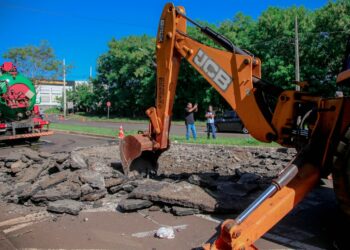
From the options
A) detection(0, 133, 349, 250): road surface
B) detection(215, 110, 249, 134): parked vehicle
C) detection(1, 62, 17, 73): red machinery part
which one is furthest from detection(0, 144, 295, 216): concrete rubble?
detection(215, 110, 249, 134): parked vehicle

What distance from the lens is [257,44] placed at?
36.8 m

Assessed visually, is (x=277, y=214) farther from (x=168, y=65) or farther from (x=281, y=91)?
(x=168, y=65)

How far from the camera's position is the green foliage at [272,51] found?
31016 millimetres

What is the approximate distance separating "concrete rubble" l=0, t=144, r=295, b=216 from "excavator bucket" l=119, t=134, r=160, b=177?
0.22m

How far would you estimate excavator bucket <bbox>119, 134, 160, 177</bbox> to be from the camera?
743cm

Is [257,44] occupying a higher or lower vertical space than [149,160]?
higher

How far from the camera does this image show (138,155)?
24.5 feet

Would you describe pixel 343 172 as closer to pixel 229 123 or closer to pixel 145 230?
pixel 145 230

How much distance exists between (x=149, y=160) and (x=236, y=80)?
3.04 meters

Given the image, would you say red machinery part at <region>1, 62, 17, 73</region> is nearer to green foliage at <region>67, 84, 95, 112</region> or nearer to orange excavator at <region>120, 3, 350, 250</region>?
orange excavator at <region>120, 3, 350, 250</region>

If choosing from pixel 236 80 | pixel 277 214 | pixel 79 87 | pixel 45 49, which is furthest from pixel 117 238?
pixel 79 87

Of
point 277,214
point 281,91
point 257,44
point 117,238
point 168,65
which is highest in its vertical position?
point 257,44

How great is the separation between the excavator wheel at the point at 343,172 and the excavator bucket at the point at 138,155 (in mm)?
3891

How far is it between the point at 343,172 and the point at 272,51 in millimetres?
32336
